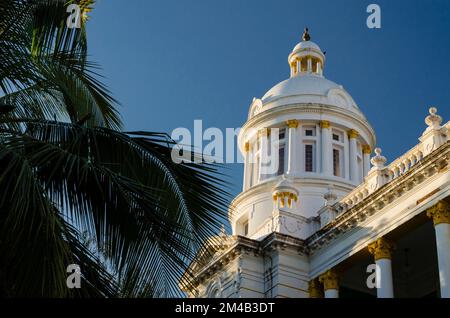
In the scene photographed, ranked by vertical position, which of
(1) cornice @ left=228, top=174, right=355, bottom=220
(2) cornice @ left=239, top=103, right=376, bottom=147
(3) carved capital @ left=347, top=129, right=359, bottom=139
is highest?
(2) cornice @ left=239, top=103, right=376, bottom=147

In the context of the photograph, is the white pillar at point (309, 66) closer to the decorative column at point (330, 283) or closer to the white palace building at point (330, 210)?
the white palace building at point (330, 210)

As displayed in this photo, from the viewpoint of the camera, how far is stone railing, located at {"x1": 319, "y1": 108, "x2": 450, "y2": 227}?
27.1 meters

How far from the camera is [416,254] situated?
103 feet

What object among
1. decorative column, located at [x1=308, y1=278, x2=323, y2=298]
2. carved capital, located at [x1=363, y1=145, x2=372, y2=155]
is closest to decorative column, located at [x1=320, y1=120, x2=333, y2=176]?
carved capital, located at [x1=363, y1=145, x2=372, y2=155]

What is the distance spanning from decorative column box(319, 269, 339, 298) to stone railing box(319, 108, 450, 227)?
80.4 inches

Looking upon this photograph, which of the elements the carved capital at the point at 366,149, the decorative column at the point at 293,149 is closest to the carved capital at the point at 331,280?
the decorative column at the point at 293,149

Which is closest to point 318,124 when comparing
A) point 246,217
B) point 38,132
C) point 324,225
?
point 246,217

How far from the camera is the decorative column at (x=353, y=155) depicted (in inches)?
1599

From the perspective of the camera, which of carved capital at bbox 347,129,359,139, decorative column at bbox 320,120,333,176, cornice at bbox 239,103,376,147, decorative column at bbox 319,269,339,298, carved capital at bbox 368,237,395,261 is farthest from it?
carved capital at bbox 347,129,359,139

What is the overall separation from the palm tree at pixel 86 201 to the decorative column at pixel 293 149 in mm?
Result: 27330

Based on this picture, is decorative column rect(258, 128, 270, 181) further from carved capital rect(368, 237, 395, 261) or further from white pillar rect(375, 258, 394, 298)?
white pillar rect(375, 258, 394, 298)

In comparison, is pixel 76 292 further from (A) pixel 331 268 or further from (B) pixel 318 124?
(B) pixel 318 124

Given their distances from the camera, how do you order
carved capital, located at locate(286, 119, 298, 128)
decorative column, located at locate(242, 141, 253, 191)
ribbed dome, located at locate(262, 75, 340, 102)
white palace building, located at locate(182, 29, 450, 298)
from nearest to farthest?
white palace building, located at locate(182, 29, 450, 298)
carved capital, located at locate(286, 119, 298, 128)
decorative column, located at locate(242, 141, 253, 191)
ribbed dome, located at locate(262, 75, 340, 102)
